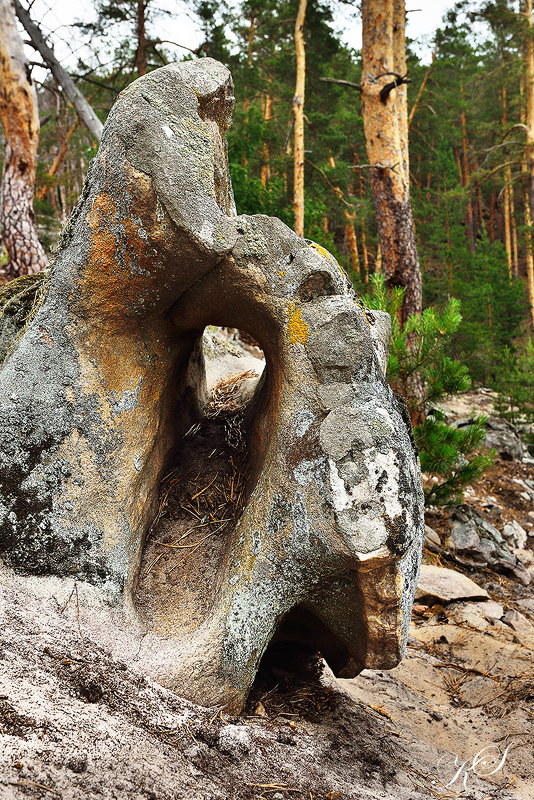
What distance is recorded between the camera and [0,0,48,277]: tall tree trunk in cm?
676

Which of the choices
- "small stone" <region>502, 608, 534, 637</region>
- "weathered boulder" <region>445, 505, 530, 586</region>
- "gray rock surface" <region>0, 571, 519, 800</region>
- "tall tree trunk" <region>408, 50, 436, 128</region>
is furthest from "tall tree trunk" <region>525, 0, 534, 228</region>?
"gray rock surface" <region>0, 571, 519, 800</region>

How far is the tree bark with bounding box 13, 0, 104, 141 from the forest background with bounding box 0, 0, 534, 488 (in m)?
0.29

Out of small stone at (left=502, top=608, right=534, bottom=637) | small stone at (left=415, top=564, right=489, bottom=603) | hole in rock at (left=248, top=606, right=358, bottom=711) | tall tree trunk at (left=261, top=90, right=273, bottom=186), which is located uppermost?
tall tree trunk at (left=261, top=90, right=273, bottom=186)

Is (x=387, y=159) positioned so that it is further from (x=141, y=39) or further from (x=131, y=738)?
(x=131, y=738)

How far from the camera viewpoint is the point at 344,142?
16656mm

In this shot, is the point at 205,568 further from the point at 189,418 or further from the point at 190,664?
the point at 189,418

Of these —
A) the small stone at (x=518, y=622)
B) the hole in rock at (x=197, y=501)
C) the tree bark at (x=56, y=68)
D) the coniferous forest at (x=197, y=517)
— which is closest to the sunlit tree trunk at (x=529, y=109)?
the tree bark at (x=56, y=68)

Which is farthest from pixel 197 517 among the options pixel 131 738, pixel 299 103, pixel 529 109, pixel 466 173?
pixel 466 173

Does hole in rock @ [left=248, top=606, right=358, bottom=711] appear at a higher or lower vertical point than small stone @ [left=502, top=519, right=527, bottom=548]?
higher

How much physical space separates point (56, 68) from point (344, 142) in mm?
9741

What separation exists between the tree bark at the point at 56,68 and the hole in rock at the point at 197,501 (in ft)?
21.5

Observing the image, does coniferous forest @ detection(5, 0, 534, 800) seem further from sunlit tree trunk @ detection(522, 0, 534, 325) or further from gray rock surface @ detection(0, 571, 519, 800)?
sunlit tree trunk @ detection(522, 0, 534, 325)

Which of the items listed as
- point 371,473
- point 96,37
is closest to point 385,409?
point 371,473

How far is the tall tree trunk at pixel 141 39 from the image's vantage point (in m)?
10.2
